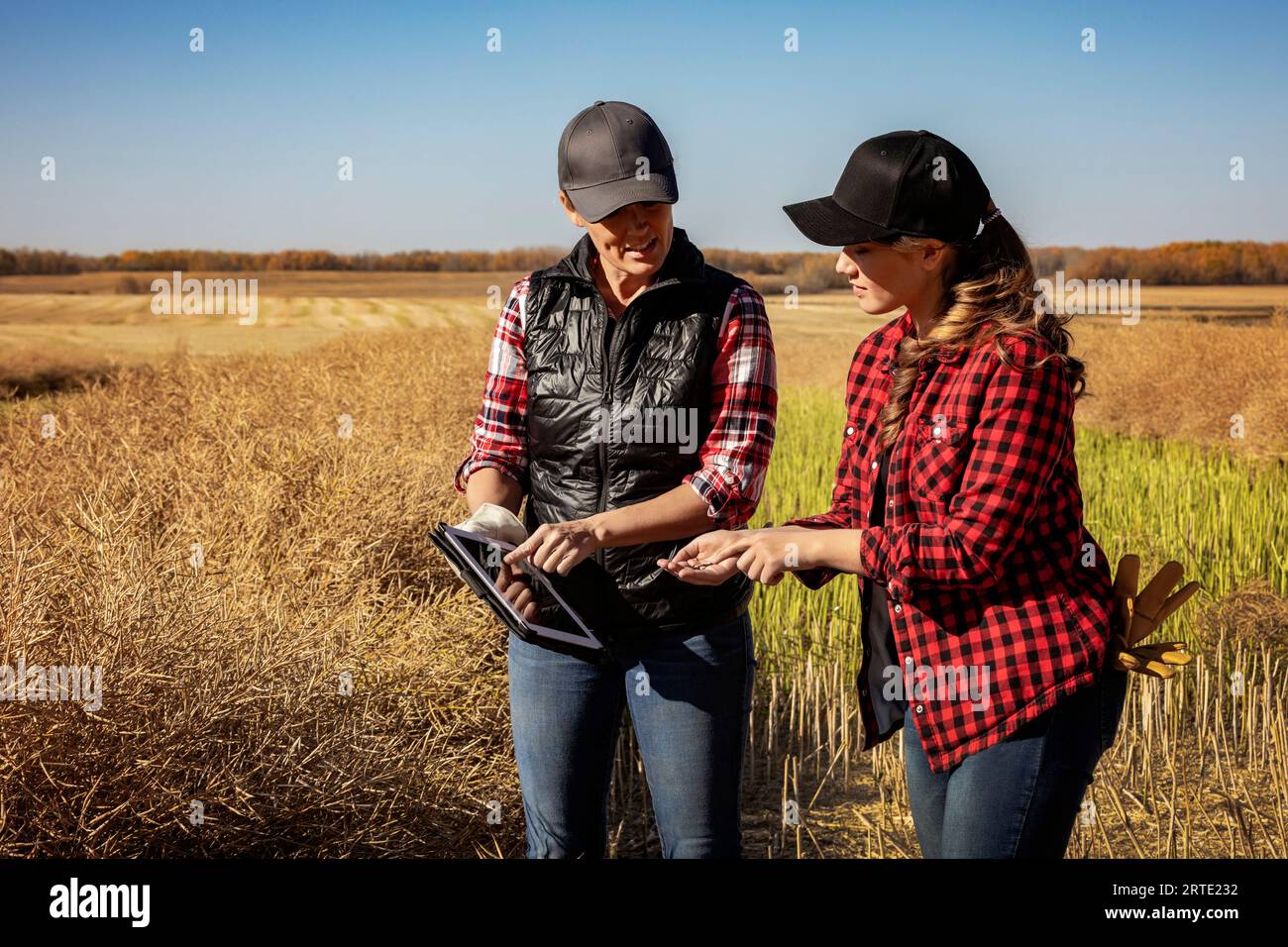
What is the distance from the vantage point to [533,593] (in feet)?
6.72

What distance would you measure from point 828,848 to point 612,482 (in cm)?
229

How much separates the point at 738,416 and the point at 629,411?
0.20 m

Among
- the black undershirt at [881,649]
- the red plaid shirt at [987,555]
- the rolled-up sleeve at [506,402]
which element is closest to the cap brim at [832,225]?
the red plaid shirt at [987,555]

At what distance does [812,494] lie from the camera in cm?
788

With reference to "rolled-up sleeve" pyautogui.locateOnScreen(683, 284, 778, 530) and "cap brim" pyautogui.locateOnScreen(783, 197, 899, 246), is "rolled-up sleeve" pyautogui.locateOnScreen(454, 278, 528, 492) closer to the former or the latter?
"rolled-up sleeve" pyautogui.locateOnScreen(683, 284, 778, 530)

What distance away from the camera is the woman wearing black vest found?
79.6 inches

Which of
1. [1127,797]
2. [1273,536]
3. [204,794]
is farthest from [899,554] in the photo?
[1273,536]

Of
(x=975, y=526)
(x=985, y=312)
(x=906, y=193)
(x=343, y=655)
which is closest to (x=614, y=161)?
(x=906, y=193)

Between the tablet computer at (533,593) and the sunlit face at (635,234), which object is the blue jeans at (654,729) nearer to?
the tablet computer at (533,593)

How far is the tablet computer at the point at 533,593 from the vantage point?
1.88 m

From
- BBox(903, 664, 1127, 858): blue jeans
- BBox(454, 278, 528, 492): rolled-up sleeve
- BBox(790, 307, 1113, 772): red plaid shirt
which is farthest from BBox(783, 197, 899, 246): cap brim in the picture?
BBox(903, 664, 1127, 858): blue jeans

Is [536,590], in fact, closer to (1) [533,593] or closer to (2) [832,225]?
(1) [533,593]
